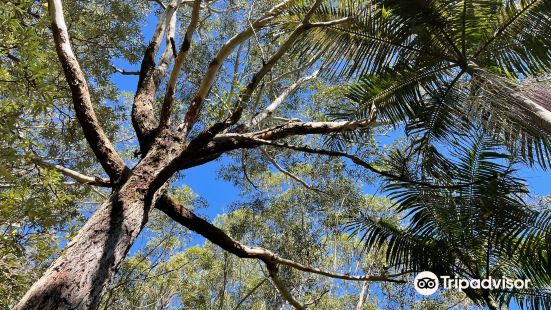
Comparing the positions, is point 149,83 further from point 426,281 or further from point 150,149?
point 426,281

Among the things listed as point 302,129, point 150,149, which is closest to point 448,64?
point 302,129

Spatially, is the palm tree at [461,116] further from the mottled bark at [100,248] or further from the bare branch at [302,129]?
the mottled bark at [100,248]

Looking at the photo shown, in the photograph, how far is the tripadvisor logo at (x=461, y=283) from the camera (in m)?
4.07

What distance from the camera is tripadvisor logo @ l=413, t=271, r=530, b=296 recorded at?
13.3 ft

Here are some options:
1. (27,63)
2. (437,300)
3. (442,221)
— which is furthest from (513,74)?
(437,300)

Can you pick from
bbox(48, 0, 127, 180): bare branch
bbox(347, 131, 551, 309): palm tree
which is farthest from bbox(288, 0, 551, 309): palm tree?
bbox(48, 0, 127, 180): bare branch

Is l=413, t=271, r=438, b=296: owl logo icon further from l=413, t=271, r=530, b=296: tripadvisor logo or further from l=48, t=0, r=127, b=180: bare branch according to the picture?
l=48, t=0, r=127, b=180: bare branch

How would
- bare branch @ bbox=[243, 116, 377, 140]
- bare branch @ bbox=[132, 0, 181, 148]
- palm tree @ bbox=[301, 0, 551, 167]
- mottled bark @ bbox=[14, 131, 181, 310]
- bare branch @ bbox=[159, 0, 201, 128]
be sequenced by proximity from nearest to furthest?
mottled bark @ bbox=[14, 131, 181, 310]
bare branch @ bbox=[243, 116, 377, 140]
bare branch @ bbox=[159, 0, 201, 128]
palm tree @ bbox=[301, 0, 551, 167]
bare branch @ bbox=[132, 0, 181, 148]

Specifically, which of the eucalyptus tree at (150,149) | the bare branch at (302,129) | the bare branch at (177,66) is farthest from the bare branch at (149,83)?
the bare branch at (302,129)

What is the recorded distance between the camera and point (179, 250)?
43.8 ft

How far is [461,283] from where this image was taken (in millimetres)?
4203

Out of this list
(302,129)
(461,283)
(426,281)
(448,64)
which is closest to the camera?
(302,129)

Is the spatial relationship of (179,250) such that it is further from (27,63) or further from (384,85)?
(27,63)

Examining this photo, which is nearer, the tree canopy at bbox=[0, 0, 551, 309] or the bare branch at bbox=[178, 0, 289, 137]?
the tree canopy at bbox=[0, 0, 551, 309]
